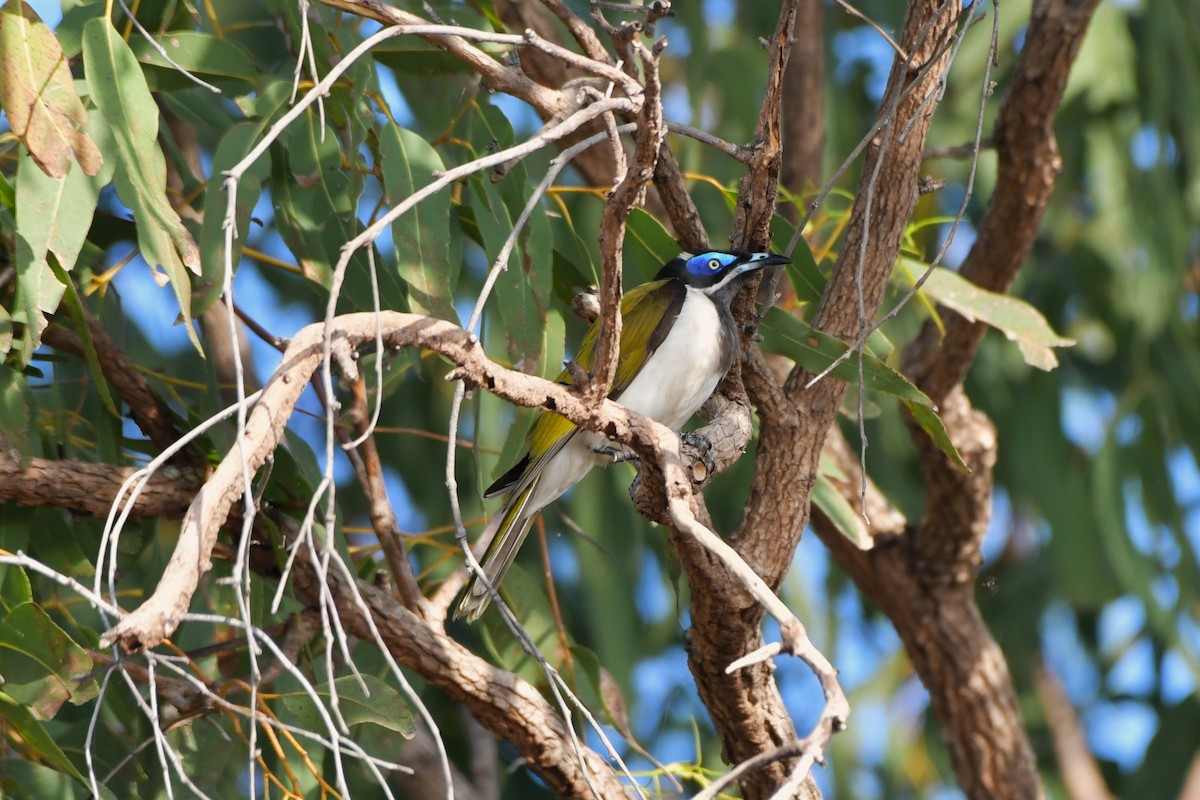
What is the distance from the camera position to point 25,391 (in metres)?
3.00

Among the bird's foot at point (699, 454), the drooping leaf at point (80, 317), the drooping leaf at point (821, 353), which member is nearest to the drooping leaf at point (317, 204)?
the drooping leaf at point (80, 317)

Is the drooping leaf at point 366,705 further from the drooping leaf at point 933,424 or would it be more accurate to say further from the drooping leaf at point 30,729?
the drooping leaf at point 933,424

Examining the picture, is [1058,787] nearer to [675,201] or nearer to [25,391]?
[675,201]

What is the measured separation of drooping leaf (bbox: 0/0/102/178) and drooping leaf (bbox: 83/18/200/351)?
12cm

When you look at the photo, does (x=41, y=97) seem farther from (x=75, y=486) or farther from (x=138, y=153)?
(x=75, y=486)

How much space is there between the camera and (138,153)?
269cm

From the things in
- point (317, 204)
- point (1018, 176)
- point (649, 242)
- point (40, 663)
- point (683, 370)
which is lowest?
point (40, 663)

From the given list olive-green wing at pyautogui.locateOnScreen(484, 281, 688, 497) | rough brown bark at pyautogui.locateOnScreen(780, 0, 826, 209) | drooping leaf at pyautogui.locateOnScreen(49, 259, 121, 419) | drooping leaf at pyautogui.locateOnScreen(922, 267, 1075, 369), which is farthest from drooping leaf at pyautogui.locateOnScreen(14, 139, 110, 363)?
rough brown bark at pyautogui.locateOnScreen(780, 0, 826, 209)

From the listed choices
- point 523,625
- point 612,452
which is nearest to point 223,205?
point 612,452

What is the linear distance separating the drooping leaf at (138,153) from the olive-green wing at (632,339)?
1092mm

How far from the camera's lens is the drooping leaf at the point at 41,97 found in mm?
2377

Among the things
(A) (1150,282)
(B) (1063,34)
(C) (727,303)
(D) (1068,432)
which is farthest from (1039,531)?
(C) (727,303)

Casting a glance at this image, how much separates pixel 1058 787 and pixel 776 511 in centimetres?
362

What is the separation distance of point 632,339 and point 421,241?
1070 mm
